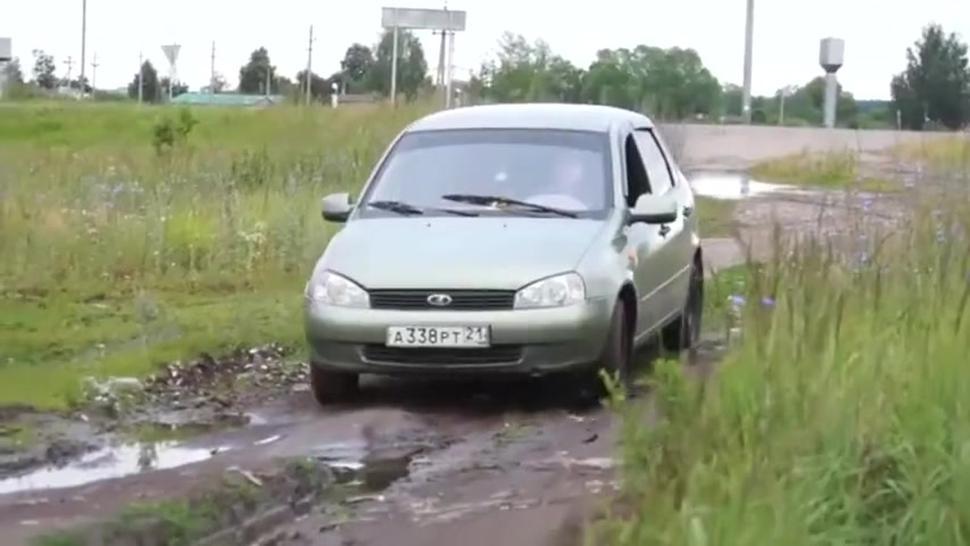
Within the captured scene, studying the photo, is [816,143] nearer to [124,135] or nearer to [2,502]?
[124,135]

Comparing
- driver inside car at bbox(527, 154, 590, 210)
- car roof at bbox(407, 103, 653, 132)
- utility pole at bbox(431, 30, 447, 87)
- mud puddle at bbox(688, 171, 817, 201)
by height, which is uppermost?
utility pole at bbox(431, 30, 447, 87)

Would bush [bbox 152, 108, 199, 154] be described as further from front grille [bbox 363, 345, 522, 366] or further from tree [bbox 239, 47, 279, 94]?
tree [bbox 239, 47, 279, 94]

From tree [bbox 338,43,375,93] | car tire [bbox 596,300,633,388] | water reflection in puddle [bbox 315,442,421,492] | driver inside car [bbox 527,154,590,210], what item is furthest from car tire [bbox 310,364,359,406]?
tree [bbox 338,43,375,93]

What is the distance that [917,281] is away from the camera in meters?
6.62

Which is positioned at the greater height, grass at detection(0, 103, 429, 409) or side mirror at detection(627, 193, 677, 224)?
side mirror at detection(627, 193, 677, 224)

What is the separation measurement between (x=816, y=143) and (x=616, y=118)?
87.4 feet

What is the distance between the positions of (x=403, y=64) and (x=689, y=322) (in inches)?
1295

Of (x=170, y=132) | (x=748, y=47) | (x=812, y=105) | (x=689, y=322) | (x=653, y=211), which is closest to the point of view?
(x=653, y=211)

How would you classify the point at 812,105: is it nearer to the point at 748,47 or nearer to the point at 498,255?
the point at 748,47

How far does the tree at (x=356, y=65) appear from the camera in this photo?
59.9 m

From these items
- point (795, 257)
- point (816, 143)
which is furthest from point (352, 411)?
point (816, 143)

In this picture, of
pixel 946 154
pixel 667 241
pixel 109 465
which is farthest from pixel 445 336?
pixel 946 154

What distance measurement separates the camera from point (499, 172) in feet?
32.8

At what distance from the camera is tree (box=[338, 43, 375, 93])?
197ft
